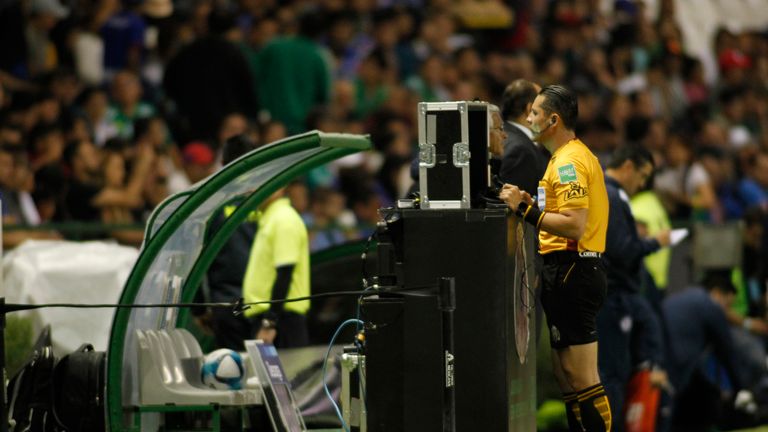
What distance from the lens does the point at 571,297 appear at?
Answer: 373 inches

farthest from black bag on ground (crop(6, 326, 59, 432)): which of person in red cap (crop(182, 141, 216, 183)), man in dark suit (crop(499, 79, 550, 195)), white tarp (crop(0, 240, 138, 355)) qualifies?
person in red cap (crop(182, 141, 216, 183))

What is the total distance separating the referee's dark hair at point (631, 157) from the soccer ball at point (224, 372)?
11.7 feet

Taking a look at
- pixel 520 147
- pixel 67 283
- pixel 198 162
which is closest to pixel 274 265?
pixel 520 147

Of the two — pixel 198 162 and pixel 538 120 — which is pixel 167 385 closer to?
pixel 538 120

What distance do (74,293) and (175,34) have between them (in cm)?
492

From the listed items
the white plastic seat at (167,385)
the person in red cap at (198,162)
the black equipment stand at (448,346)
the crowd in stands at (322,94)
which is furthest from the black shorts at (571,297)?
the person in red cap at (198,162)

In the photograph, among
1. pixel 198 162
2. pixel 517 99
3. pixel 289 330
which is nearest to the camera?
pixel 517 99

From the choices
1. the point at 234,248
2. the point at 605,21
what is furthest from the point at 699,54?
the point at 234,248

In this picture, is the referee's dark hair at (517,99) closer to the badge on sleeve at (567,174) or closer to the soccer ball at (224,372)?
the badge on sleeve at (567,174)

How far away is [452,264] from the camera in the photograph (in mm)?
8594

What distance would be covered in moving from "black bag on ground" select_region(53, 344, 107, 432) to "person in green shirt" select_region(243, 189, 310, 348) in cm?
163

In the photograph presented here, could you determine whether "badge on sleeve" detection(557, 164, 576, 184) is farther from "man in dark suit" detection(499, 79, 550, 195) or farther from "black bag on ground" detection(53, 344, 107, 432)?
"black bag on ground" detection(53, 344, 107, 432)

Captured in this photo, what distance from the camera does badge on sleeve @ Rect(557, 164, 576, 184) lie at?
9352 millimetres

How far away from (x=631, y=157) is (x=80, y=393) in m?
4.73
